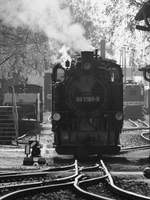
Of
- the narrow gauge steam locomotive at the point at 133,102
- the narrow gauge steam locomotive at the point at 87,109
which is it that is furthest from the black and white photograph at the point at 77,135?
the narrow gauge steam locomotive at the point at 133,102

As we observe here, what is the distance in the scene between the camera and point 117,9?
3484 centimetres

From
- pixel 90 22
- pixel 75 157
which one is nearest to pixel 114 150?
pixel 75 157

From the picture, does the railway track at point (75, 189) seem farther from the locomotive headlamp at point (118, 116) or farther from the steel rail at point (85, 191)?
the locomotive headlamp at point (118, 116)

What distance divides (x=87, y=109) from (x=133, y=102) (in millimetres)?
27444

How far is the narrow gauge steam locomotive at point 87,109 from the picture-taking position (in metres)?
13.2

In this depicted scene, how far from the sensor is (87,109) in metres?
13.2

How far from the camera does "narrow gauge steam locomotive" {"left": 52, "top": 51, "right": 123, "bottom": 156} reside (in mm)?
13195

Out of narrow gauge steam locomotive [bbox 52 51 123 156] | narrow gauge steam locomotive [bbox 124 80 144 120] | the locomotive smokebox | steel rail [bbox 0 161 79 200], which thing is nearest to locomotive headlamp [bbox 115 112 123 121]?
narrow gauge steam locomotive [bbox 52 51 123 156]

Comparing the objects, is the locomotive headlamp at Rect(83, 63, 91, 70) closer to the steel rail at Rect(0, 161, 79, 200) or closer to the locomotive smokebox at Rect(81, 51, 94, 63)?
the locomotive smokebox at Rect(81, 51, 94, 63)

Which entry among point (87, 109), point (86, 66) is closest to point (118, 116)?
point (87, 109)

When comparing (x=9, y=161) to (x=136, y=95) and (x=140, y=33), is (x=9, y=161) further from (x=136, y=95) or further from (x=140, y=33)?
(x=136, y=95)

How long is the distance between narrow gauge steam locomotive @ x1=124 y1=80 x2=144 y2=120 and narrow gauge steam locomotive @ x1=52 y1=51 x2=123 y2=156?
1018 inches

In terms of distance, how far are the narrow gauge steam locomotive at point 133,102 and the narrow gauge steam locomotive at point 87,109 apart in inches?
1018

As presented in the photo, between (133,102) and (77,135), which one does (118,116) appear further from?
(133,102)
